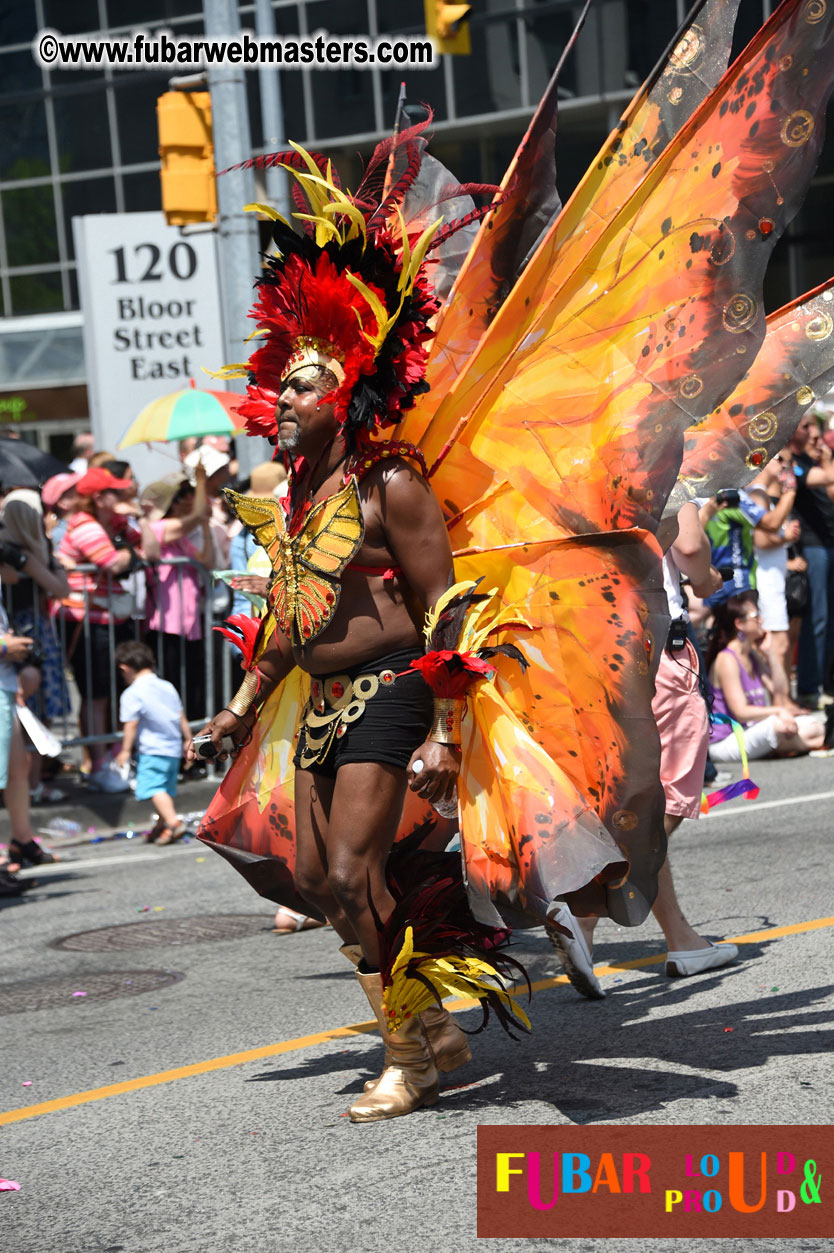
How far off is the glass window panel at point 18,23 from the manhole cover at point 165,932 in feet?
84.8

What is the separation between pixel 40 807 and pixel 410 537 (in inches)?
257

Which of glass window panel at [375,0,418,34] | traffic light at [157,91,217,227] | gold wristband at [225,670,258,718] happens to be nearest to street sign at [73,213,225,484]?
traffic light at [157,91,217,227]

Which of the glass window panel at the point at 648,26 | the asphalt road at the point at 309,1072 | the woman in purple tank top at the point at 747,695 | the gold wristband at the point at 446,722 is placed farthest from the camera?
the glass window panel at the point at 648,26

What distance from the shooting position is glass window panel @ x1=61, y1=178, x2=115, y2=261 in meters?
29.0

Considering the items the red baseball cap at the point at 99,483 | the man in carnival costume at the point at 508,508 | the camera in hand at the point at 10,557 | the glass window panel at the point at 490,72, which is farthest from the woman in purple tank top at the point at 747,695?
the glass window panel at the point at 490,72

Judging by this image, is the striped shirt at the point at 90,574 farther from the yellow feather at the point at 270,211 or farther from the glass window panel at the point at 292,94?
the glass window panel at the point at 292,94

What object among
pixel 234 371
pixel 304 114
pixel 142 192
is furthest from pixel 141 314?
pixel 142 192

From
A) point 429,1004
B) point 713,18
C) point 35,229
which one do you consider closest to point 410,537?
point 429,1004

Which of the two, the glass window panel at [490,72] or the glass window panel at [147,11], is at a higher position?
the glass window panel at [147,11]

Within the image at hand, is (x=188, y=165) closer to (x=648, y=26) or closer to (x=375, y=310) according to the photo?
(x=375, y=310)

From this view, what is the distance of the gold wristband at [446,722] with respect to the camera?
4.35m

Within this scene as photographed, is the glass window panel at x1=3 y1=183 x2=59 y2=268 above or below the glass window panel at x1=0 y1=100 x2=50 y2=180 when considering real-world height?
below

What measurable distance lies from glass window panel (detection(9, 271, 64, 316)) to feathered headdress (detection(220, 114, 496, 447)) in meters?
26.4

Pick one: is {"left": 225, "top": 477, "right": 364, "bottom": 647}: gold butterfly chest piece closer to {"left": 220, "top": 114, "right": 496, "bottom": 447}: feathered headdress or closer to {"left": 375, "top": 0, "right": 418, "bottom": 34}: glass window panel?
{"left": 220, "top": 114, "right": 496, "bottom": 447}: feathered headdress
